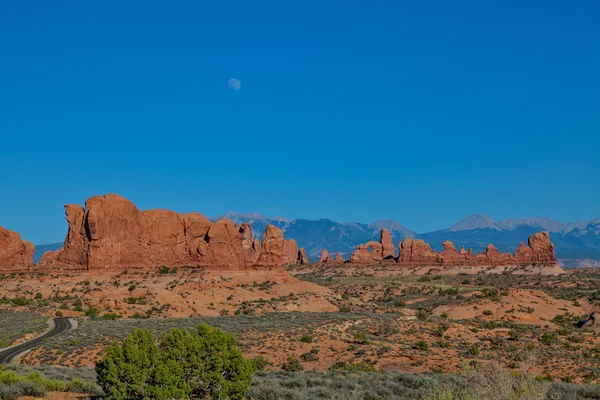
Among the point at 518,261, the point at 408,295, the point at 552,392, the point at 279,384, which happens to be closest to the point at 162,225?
the point at 408,295

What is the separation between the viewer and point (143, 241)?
245ft

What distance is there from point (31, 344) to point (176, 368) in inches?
937

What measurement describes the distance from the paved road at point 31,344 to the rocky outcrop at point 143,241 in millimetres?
27872

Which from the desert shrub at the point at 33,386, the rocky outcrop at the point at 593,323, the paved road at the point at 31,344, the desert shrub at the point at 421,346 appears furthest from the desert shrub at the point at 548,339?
the paved road at the point at 31,344

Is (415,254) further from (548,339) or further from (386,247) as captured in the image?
(548,339)

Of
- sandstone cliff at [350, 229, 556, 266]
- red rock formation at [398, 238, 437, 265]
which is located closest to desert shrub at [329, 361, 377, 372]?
sandstone cliff at [350, 229, 556, 266]

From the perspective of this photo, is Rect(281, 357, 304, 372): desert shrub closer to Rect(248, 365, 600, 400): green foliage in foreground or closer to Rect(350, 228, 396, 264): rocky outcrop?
Rect(248, 365, 600, 400): green foliage in foreground

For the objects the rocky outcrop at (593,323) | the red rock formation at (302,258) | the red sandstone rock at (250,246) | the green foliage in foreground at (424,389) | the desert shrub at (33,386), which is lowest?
the rocky outcrop at (593,323)

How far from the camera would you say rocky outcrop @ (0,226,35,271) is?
7144 cm

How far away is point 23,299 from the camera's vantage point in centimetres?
5453

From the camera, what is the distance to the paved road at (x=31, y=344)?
28.7 meters

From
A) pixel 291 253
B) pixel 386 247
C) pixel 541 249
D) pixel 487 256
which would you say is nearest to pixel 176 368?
pixel 487 256

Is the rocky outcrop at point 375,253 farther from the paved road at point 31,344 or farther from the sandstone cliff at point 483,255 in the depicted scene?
the paved road at point 31,344

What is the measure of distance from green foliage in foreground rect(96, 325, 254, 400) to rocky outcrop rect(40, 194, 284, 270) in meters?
59.5
